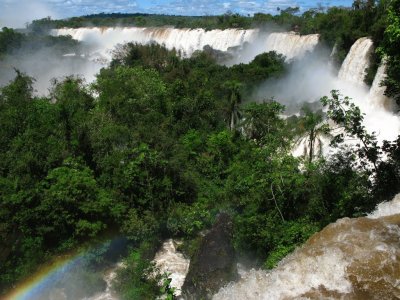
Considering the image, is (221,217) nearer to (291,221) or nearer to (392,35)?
(291,221)

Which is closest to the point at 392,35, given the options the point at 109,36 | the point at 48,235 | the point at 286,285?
the point at 286,285

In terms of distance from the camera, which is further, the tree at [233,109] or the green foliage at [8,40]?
the green foliage at [8,40]

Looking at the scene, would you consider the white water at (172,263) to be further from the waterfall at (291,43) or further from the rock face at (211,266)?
the waterfall at (291,43)

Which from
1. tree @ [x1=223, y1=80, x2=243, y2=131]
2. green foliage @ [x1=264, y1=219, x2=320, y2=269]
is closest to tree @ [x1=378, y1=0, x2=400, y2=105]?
green foliage @ [x1=264, y1=219, x2=320, y2=269]

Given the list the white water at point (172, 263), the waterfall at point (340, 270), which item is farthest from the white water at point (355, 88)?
the white water at point (172, 263)

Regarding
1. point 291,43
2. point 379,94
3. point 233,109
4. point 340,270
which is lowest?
point 233,109

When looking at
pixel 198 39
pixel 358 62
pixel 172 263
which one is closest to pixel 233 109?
pixel 358 62

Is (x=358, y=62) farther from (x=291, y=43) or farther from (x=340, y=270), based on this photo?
(x=340, y=270)
